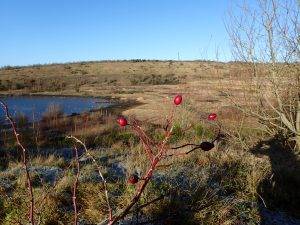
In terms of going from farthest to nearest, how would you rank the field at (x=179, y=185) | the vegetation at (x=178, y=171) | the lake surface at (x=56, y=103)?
1. the lake surface at (x=56, y=103)
2. the field at (x=179, y=185)
3. the vegetation at (x=178, y=171)

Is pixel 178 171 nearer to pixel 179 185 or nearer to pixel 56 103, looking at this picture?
pixel 179 185

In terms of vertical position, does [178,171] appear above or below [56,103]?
above

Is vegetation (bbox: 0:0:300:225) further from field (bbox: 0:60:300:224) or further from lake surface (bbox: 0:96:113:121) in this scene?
lake surface (bbox: 0:96:113:121)

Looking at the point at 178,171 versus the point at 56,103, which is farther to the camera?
the point at 56,103

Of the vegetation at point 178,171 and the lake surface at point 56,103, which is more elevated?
the vegetation at point 178,171

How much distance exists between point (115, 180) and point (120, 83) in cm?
4126

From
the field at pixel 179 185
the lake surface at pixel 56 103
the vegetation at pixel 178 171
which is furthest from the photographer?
the lake surface at pixel 56 103

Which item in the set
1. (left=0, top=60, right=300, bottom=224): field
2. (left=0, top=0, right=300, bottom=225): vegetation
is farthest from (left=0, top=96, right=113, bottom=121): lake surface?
(left=0, top=60, right=300, bottom=224): field

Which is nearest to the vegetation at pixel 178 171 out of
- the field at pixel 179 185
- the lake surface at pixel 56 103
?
the field at pixel 179 185

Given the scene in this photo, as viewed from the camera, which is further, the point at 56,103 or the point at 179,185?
the point at 56,103

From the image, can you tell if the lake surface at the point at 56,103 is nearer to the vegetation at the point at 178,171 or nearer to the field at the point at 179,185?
the vegetation at the point at 178,171

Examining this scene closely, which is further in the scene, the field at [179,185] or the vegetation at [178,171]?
the field at [179,185]

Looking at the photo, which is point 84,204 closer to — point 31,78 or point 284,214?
point 284,214

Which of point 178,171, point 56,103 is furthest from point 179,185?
point 56,103
